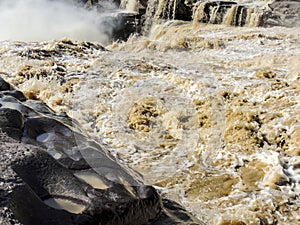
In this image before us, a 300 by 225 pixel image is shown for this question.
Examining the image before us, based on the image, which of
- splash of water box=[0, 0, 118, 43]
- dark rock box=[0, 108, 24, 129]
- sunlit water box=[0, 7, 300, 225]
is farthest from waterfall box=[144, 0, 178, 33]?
dark rock box=[0, 108, 24, 129]

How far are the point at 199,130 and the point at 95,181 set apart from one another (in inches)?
117

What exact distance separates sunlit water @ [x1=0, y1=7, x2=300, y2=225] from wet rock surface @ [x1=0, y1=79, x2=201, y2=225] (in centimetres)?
109

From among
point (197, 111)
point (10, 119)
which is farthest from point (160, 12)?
point (10, 119)

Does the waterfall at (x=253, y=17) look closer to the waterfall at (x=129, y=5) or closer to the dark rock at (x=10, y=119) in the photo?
the waterfall at (x=129, y=5)

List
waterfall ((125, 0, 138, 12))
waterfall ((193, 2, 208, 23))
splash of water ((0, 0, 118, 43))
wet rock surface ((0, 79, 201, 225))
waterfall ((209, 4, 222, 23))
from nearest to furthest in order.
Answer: wet rock surface ((0, 79, 201, 225)), waterfall ((209, 4, 222, 23)), waterfall ((193, 2, 208, 23)), splash of water ((0, 0, 118, 43)), waterfall ((125, 0, 138, 12))

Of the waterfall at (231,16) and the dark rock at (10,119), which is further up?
the waterfall at (231,16)

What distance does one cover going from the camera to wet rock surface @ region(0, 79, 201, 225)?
1991 millimetres

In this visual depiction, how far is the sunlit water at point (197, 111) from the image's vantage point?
391cm

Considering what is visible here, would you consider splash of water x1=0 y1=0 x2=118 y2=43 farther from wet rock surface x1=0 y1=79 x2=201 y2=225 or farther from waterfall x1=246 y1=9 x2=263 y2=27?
wet rock surface x1=0 y1=79 x2=201 y2=225

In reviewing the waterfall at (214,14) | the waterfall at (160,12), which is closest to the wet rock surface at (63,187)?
the waterfall at (214,14)

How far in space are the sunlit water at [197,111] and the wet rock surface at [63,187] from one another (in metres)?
1.09

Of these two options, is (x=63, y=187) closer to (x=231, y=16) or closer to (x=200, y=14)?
(x=231, y=16)

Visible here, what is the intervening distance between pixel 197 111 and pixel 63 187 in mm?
3635

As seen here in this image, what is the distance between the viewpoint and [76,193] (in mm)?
2246
